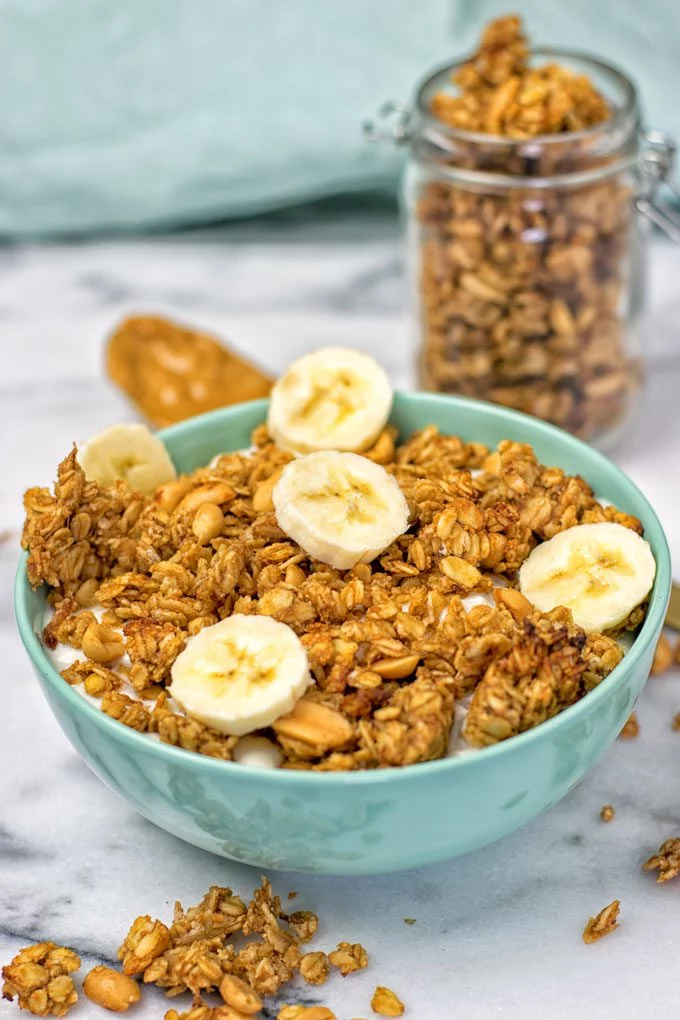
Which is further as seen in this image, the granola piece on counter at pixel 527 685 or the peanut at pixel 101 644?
the peanut at pixel 101 644

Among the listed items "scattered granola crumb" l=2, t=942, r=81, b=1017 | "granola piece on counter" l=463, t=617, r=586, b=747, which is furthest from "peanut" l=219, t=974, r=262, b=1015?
"granola piece on counter" l=463, t=617, r=586, b=747

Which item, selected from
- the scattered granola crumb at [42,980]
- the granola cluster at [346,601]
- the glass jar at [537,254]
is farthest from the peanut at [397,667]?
the glass jar at [537,254]

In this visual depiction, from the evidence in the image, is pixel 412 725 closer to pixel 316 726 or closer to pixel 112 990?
pixel 316 726

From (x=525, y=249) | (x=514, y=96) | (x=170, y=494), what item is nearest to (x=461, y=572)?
(x=170, y=494)

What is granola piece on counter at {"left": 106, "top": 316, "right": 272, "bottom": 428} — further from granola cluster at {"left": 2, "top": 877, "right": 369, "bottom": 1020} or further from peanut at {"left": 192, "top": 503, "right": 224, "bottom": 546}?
granola cluster at {"left": 2, "top": 877, "right": 369, "bottom": 1020}

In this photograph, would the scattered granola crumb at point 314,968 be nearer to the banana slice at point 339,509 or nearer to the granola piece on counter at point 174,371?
the banana slice at point 339,509

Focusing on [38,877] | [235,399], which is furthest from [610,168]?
[38,877]
